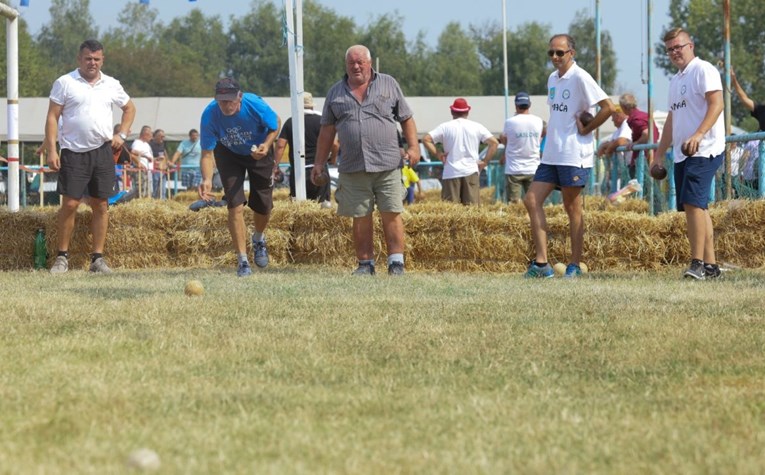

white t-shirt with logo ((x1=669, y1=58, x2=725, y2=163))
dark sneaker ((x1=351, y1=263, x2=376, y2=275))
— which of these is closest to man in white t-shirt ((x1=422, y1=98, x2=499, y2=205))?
dark sneaker ((x1=351, y1=263, x2=376, y2=275))

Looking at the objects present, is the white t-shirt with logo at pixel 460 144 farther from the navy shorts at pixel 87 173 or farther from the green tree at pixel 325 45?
the green tree at pixel 325 45

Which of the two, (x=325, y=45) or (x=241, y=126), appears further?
(x=325, y=45)

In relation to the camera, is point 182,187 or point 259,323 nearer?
point 259,323

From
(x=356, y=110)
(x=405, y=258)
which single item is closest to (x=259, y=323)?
(x=356, y=110)

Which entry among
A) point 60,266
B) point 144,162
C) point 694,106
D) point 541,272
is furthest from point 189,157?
point 694,106

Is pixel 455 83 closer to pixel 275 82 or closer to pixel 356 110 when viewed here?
pixel 275 82

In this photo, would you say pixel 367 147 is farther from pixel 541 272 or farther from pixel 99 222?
pixel 99 222

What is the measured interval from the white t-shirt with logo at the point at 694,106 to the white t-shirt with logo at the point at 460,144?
5122 mm

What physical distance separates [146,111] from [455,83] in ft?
265

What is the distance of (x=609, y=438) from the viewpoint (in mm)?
3939

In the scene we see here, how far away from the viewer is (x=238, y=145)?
10.4 metres

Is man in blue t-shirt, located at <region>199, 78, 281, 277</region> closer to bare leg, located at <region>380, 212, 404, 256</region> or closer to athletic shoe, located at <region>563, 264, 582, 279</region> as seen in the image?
bare leg, located at <region>380, 212, 404, 256</region>

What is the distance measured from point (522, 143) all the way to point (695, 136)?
564cm

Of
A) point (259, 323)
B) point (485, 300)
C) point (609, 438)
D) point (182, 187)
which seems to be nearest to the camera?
point (609, 438)
